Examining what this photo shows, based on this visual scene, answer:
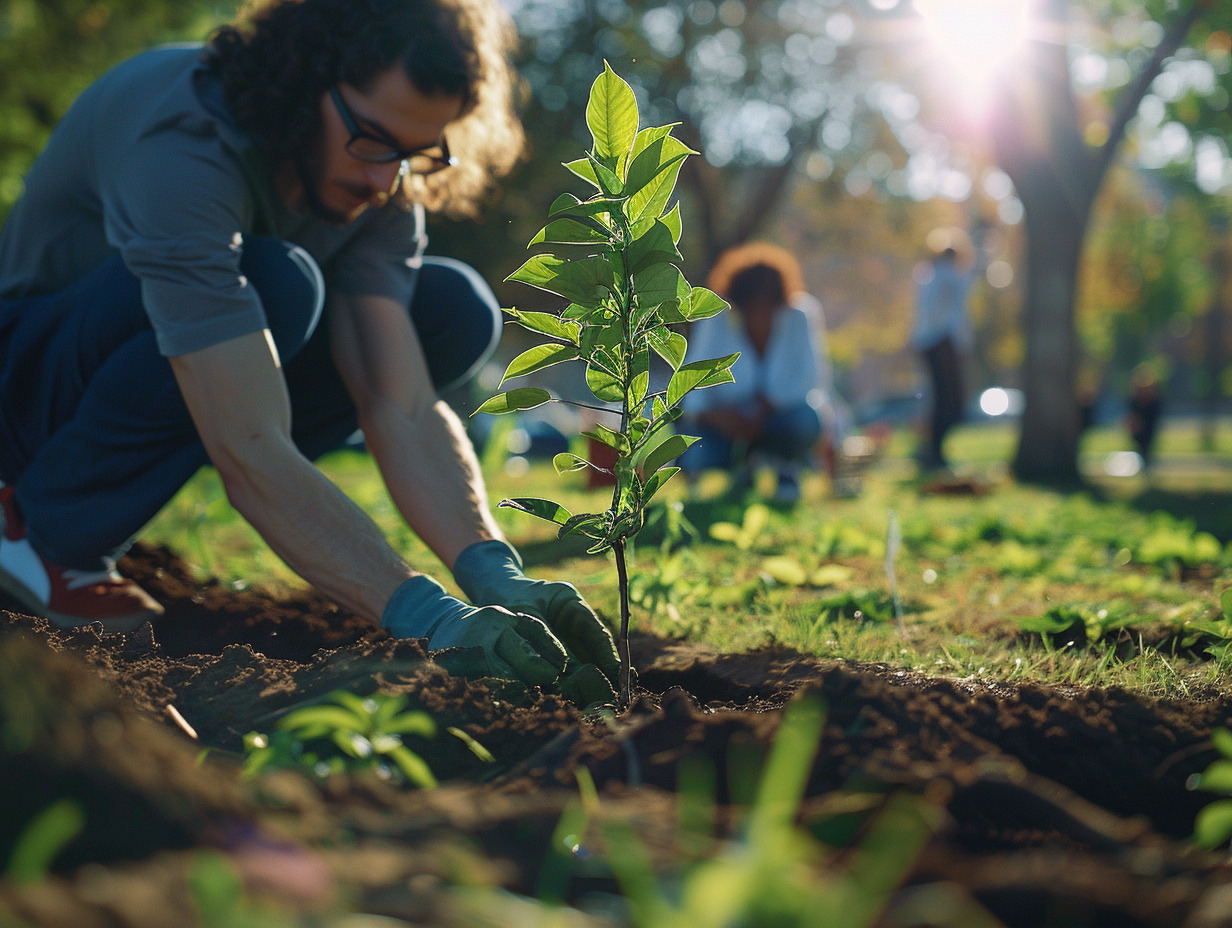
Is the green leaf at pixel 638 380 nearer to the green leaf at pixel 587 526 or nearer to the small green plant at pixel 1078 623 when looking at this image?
the green leaf at pixel 587 526

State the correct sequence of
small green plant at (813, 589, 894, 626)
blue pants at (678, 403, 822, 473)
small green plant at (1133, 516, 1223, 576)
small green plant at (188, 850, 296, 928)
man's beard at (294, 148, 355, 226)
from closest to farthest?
small green plant at (188, 850, 296, 928) < man's beard at (294, 148, 355, 226) < small green plant at (813, 589, 894, 626) < small green plant at (1133, 516, 1223, 576) < blue pants at (678, 403, 822, 473)

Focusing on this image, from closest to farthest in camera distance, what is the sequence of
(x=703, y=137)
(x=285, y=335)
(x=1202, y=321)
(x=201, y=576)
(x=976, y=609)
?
(x=285, y=335) → (x=976, y=609) → (x=201, y=576) → (x=703, y=137) → (x=1202, y=321)

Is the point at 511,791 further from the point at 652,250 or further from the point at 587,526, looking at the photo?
the point at 652,250

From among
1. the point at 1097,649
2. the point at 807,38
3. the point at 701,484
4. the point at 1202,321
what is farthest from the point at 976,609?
the point at 1202,321

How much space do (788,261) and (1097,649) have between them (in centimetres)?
461

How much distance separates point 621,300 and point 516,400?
0.70 feet

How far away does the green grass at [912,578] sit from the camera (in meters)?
1.93

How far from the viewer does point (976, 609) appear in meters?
2.45

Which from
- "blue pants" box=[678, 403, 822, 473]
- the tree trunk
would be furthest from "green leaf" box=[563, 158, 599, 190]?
the tree trunk

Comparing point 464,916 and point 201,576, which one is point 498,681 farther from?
point 201,576

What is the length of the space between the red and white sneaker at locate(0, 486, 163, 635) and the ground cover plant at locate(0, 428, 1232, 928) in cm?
12

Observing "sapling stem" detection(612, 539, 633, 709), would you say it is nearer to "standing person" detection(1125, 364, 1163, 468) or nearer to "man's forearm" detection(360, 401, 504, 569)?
"man's forearm" detection(360, 401, 504, 569)

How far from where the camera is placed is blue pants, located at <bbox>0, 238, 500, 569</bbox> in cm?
215

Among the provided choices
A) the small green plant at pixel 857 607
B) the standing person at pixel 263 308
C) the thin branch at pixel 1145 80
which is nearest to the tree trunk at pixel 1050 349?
the thin branch at pixel 1145 80
